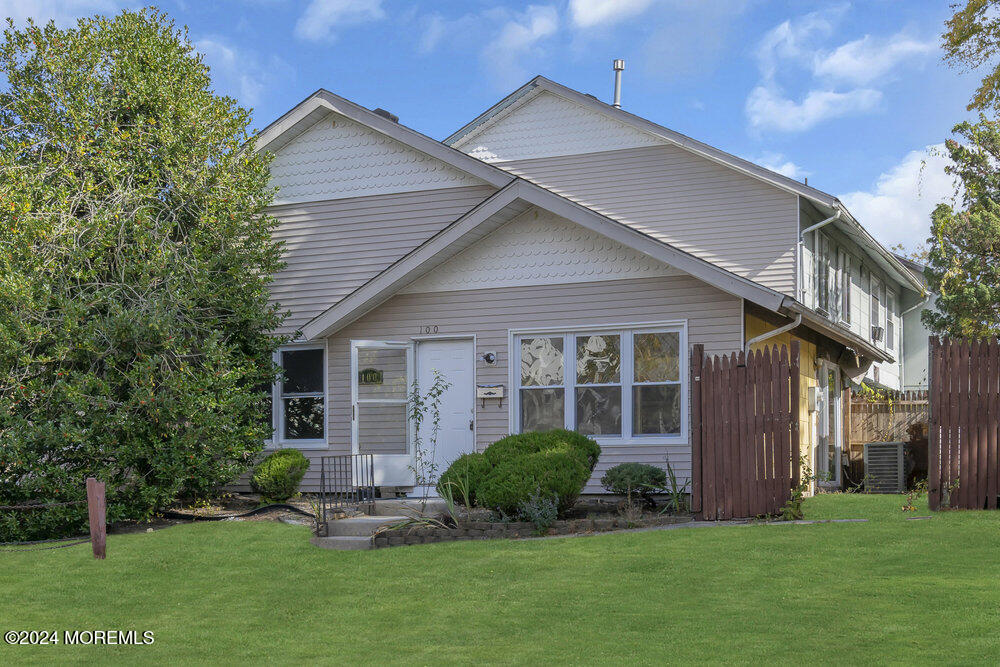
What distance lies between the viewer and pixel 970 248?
2689 cm

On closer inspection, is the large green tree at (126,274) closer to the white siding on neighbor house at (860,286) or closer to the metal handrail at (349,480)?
the metal handrail at (349,480)

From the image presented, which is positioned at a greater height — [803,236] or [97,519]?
[803,236]

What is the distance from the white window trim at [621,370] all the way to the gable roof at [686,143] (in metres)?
4.04

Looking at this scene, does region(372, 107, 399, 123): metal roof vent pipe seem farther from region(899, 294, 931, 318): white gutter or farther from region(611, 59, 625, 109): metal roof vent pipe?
region(899, 294, 931, 318): white gutter

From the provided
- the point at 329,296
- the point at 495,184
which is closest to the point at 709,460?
the point at 495,184

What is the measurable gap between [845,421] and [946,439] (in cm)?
959

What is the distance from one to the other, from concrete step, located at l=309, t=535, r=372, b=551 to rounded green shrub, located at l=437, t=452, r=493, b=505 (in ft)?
4.17

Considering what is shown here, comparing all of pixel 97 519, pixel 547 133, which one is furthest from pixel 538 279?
pixel 97 519

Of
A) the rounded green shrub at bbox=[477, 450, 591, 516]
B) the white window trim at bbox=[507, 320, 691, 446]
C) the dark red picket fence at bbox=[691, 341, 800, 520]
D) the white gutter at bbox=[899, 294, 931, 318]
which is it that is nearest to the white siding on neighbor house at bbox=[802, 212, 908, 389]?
the white gutter at bbox=[899, 294, 931, 318]

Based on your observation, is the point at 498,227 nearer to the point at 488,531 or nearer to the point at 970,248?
the point at 488,531

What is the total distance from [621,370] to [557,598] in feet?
22.7

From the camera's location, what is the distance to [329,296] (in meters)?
17.5

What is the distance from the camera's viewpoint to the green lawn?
6.81 metres

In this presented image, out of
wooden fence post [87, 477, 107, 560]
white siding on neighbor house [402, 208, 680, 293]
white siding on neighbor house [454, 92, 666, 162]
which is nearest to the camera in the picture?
wooden fence post [87, 477, 107, 560]
